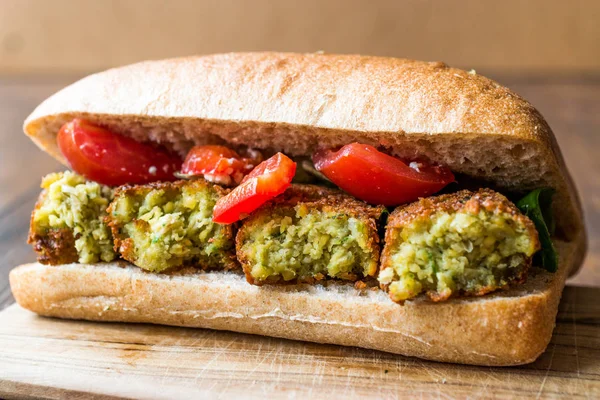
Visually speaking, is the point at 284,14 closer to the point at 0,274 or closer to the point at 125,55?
the point at 125,55

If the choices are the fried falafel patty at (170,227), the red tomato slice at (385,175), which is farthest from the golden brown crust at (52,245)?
the red tomato slice at (385,175)

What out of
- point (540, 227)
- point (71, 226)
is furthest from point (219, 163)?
point (540, 227)

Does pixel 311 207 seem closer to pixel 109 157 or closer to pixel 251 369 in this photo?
pixel 251 369

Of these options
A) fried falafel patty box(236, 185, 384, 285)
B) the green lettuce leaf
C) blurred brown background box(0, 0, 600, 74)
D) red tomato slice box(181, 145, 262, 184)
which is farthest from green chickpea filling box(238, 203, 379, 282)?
blurred brown background box(0, 0, 600, 74)

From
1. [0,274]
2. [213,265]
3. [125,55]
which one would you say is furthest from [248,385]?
[125,55]

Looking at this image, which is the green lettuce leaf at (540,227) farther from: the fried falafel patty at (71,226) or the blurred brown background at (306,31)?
the blurred brown background at (306,31)
